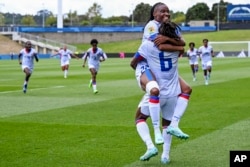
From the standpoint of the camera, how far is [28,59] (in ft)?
93.7

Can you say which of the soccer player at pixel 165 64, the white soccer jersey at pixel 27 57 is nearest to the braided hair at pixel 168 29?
the soccer player at pixel 165 64

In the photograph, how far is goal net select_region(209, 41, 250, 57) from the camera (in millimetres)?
82625

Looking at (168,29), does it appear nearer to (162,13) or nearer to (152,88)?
(162,13)

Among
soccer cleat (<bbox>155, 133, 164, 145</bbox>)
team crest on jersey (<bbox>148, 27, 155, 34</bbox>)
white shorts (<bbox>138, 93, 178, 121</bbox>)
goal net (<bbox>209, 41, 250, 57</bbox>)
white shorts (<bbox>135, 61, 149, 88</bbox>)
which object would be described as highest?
team crest on jersey (<bbox>148, 27, 155, 34</bbox>)

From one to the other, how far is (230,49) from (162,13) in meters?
79.4

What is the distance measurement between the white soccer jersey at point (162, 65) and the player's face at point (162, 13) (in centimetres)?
40

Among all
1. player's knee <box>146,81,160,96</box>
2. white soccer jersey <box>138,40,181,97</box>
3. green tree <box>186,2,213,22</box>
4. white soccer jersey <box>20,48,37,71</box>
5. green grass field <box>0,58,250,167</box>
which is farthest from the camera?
green tree <box>186,2,213,22</box>

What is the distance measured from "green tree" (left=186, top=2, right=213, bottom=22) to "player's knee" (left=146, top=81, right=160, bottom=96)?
177642 mm

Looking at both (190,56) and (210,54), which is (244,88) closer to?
(210,54)

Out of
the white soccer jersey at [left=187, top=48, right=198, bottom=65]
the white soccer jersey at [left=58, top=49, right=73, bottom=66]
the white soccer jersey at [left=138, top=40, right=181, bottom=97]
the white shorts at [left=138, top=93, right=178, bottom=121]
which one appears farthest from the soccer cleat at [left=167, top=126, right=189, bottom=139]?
the white soccer jersey at [left=58, top=49, right=73, bottom=66]

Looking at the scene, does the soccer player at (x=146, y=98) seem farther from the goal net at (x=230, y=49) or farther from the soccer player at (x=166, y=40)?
the goal net at (x=230, y=49)

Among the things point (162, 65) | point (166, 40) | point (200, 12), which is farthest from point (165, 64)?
point (200, 12)

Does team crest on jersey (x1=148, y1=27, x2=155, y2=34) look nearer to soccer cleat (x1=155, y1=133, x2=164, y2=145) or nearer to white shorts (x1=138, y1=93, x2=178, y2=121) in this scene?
white shorts (x1=138, y1=93, x2=178, y2=121)

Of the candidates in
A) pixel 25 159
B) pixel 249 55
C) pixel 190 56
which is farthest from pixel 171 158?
pixel 249 55
